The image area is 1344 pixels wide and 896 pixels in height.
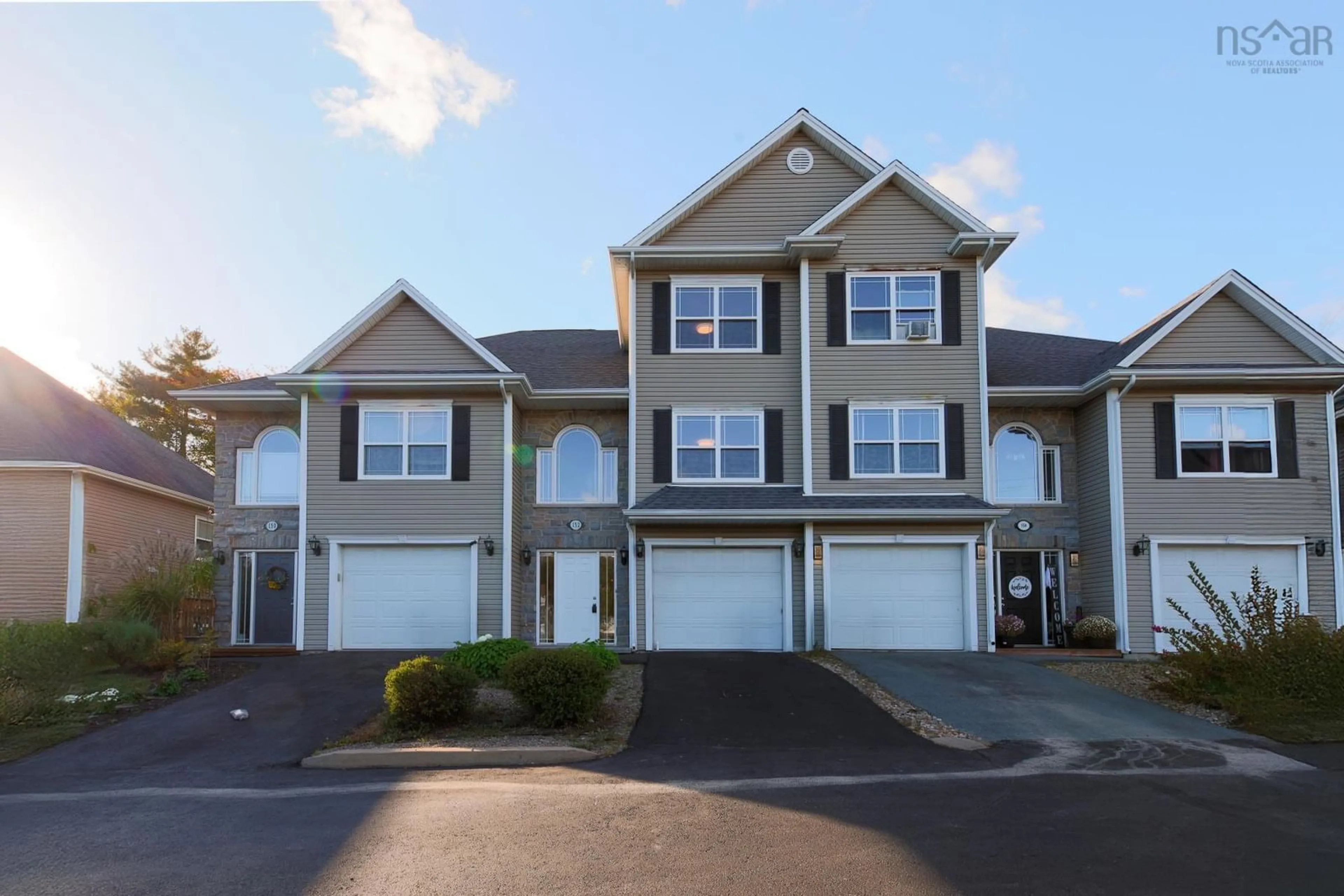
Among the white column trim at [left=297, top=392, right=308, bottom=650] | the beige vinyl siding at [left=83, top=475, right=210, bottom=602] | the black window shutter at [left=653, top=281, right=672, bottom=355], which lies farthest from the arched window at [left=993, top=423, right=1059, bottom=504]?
the beige vinyl siding at [left=83, top=475, right=210, bottom=602]

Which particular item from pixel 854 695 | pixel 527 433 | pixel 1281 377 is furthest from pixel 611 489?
pixel 1281 377

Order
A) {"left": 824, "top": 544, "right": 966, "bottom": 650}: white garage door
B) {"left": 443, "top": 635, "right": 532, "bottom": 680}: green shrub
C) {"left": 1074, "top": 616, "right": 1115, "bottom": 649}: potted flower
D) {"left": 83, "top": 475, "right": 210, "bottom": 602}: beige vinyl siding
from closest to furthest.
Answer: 1. {"left": 443, "top": 635, "right": 532, "bottom": 680}: green shrub
2. {"left": 824, "top": 544, "right": 966, "bottom": 650}: white garage door
3. {"left": 1074, "top": 616, "right": 1115, "bottom": 649}: potted flower
4. {"left": 83, "top": 475, "right": 210, "bottom": 602}: beige vinyl siding

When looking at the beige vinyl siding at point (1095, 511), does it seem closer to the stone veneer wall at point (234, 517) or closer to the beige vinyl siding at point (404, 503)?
the beige vinyl siding at point (404, 503)

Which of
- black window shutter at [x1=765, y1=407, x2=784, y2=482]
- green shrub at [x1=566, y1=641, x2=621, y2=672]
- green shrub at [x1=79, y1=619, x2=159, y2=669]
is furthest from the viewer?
black window shutter at [x1=765, y1=407, x2=784, y2=482]

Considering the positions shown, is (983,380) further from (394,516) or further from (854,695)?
(394,516)

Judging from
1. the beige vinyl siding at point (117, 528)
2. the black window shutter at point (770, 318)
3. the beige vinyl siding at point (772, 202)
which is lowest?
the beige vinyl siding at point (117, 528)

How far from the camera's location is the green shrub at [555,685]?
11.1 meters

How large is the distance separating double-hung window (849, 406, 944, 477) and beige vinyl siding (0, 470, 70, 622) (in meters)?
15.2

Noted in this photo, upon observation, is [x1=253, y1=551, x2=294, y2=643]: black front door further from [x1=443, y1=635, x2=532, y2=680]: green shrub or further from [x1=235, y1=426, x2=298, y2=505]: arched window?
[x1=443, y1=635, x2=532, y2=680]: green shrub

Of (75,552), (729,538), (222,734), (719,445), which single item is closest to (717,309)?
(719,445)

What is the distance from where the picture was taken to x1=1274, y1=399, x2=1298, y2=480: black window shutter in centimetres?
1814

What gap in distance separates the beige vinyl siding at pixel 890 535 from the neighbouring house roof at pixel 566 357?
4.86 m

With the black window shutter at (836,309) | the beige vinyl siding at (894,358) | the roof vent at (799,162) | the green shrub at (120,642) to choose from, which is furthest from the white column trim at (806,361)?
the green shrub at (120,642)

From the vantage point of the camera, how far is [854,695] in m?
13.5
